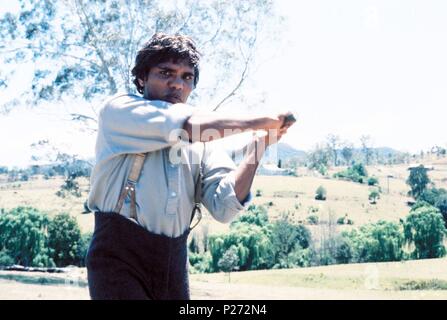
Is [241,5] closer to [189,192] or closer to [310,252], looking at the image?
[189,192]

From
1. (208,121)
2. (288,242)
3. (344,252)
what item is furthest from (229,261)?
(208,121)

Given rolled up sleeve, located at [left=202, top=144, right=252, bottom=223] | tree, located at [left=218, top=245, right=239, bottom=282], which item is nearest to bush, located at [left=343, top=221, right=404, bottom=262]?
tree, located at [left=218, top=245, right=239, bottom=282]

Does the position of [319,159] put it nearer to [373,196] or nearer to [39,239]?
[373,196]

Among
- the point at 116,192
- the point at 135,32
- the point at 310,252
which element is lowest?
the point at 310,252

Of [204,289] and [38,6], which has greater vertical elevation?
[38,6]

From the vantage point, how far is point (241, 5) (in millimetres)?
14773

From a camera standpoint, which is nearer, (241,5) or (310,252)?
(241,5)

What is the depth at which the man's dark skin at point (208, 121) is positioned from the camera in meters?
1.75

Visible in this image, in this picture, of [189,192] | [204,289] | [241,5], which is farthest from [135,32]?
[189,192]

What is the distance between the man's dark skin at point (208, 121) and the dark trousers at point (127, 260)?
305mm

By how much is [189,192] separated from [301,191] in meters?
49.2

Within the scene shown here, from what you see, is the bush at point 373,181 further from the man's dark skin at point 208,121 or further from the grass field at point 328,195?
the man's dark skin at point 208,121

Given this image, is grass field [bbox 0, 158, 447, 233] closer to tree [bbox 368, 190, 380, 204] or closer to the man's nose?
tree [bbox 368, 190, 380, 204]

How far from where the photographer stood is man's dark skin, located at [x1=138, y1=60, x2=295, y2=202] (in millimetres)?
1751
